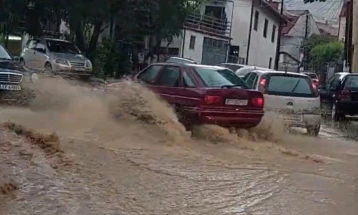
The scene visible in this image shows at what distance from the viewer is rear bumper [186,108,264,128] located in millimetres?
12734

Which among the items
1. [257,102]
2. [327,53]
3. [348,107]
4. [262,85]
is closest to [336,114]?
[348,107]

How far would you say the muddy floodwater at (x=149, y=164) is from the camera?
7875 millimetres

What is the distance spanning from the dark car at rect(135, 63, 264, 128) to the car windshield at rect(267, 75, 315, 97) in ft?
6.21

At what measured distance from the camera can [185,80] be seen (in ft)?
44.1

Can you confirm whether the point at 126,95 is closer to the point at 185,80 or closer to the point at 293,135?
the point at 185,80

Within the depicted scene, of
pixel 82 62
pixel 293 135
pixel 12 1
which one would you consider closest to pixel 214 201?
pixel 293 135

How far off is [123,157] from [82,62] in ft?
56.3

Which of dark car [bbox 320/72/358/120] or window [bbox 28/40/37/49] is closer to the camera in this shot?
dark car [bbox 320/72/358/120]

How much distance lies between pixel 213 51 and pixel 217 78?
3451cm

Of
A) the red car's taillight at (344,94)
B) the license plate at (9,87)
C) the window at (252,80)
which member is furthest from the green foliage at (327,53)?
the license plate at (9,87)

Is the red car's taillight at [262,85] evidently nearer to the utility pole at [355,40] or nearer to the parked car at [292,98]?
the parked car at [292,98]

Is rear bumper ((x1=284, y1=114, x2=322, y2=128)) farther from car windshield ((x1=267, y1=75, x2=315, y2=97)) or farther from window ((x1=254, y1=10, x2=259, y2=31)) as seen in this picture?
window ((x1=254, y1=10, x2=259, y2=31))

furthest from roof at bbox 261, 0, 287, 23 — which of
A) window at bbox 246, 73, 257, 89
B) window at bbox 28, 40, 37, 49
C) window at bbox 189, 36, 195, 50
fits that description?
window at bbox 246, 73, 257, 89

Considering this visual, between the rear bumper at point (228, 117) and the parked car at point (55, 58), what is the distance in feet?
44.5
